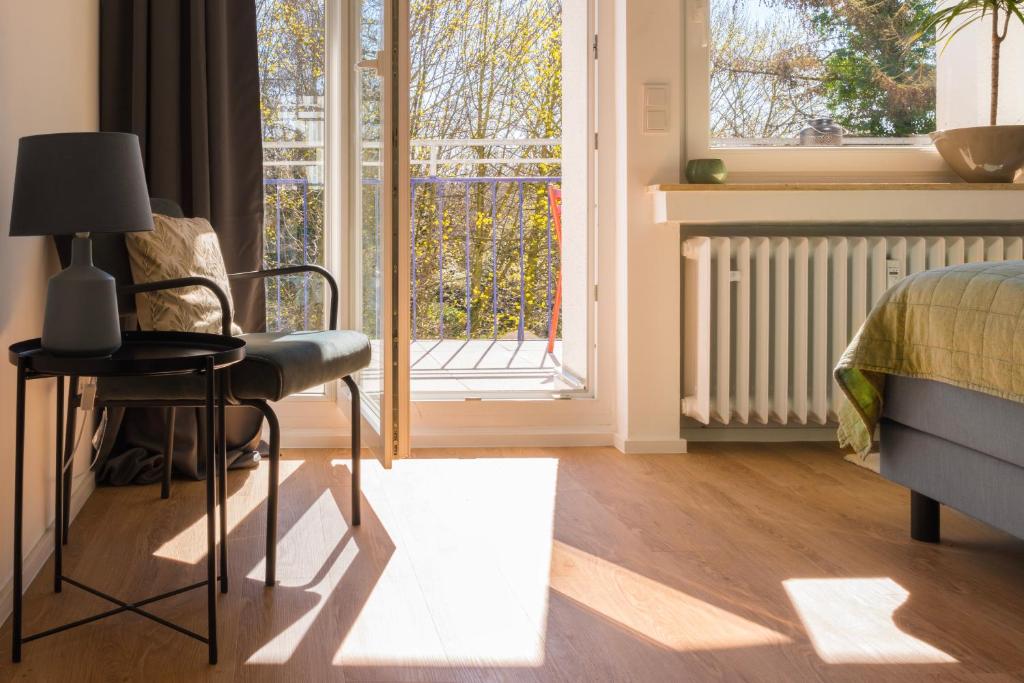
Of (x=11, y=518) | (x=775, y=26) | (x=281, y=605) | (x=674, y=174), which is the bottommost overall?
(x=281, y=605)

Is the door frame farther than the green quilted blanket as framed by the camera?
Yes

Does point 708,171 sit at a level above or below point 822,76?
below

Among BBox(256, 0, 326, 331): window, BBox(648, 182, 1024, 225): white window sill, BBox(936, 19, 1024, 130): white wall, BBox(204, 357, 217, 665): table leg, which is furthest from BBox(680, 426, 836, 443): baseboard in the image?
BBox(204, 357, 217, 665): table leg

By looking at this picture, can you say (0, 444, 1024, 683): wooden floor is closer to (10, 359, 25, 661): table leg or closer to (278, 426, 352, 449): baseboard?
(10, 359, 25, 661): table leg

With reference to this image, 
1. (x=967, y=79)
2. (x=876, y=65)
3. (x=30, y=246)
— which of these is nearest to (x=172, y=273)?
(x=30, y=246)

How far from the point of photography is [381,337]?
106 inches

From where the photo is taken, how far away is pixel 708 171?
3.38 metres

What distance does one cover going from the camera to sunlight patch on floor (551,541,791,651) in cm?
184

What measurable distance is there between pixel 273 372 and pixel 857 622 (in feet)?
4.12

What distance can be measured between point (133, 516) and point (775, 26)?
2.67 metres

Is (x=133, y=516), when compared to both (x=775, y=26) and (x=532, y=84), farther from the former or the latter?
(x=532, y=84)

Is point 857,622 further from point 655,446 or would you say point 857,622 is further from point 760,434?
point 760,434

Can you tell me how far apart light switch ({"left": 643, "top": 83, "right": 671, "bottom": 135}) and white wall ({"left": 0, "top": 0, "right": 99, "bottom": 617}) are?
176cm

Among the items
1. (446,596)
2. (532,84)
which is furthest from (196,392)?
(532,84)
